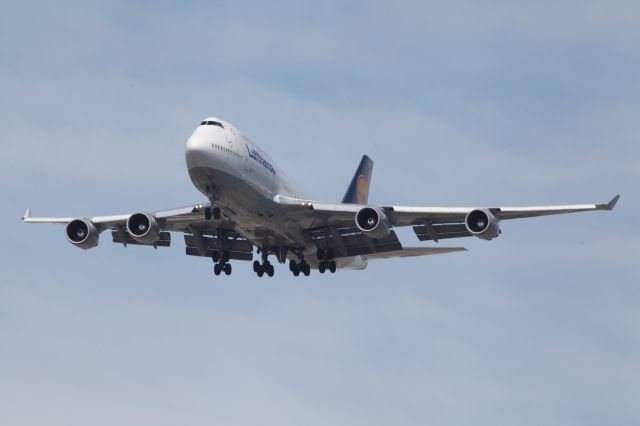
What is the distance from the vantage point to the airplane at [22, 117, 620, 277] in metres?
52.6

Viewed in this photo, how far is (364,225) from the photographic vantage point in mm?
54750

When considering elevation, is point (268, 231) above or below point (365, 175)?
below

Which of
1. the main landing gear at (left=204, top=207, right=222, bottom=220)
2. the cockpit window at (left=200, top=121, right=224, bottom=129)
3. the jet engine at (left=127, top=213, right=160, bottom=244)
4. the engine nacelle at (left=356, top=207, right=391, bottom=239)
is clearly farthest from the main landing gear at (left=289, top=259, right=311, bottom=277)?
the cockpit window at (left=200, top=121, right=224, bottom=129)

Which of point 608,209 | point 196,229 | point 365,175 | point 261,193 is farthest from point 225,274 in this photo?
point 608,209

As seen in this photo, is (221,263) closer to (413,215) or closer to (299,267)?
(299,267)

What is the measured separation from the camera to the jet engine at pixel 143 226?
57.0m

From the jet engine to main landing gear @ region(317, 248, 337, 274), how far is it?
8.51m

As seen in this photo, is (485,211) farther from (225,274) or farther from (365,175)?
(365,175)

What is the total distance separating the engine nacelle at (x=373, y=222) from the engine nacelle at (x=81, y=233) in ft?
45.5

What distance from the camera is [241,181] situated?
2083 inches

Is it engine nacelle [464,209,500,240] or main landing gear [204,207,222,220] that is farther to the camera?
main landing gear [204,207,222,220]

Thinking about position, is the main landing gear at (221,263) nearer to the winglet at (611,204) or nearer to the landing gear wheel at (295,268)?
the landing gear wheel at (295,268)

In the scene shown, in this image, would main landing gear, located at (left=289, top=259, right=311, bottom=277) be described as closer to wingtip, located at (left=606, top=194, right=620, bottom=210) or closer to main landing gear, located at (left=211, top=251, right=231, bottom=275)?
main landing gear, located at (left=211, top=251, right=231, bottom=275)

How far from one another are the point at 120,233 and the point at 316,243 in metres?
10.3
